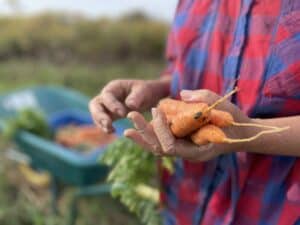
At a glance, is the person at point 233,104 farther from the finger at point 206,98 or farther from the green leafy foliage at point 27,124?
the green leafy foliage at point 27,124

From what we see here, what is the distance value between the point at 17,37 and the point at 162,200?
4.32 meters

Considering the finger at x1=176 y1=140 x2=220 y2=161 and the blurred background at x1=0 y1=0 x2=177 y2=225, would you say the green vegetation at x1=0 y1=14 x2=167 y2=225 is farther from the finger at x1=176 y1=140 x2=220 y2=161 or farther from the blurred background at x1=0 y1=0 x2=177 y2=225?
the finger at x1=176 y1=140 x2=220 y2=161

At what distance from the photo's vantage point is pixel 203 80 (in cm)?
154

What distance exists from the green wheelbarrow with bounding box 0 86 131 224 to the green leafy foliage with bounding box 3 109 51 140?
4 centimetres

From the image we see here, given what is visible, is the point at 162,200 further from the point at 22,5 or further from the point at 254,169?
the point at 22,5

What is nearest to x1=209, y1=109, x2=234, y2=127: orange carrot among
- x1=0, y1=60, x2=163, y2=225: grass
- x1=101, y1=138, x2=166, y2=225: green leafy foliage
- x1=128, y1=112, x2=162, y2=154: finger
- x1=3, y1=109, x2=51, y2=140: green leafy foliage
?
x1=128, y1=112, x2=162, y2=154: finger

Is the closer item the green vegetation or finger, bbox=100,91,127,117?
finger, bbox=100,91,127,117

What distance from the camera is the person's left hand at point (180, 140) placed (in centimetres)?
126

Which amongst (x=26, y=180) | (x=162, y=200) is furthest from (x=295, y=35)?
(x=26, y=180)

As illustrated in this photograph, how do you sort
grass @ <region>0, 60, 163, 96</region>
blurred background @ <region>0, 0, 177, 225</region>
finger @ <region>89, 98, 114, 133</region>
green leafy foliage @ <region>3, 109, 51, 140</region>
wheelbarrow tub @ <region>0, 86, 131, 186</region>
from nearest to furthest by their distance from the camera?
1. finger @ <region>89, 98, 114, 133</region>
2. wheelbarrow tub @ <region>0, 86, 131, 186</region>
3. green leafy foliage @ <region>3, 109, 51, 140</region>
4. grass @ <region>0, 60, 163, 96</region>
5. blurred background @ <region>0, 0, 177, 225</region>

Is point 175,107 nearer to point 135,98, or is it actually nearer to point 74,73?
point 135,98

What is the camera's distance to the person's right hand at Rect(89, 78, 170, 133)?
156 centimetres

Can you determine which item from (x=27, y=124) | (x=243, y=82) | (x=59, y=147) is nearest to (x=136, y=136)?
(x=243, y=82)

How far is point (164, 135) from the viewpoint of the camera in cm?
126
